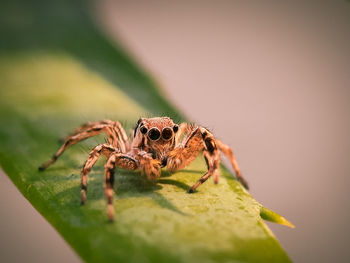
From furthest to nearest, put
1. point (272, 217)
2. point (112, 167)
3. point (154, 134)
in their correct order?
point (154, 134)
point (112, 167)
point (272, 217)

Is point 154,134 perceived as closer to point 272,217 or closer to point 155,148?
point 155,148

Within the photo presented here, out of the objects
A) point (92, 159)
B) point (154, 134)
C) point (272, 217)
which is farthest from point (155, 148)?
point (272, 217)

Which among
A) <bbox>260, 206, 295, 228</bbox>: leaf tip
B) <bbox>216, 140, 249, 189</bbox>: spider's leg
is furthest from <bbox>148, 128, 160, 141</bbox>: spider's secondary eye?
<bbox>260, 206, 295, 228</bbox>: leaf tip

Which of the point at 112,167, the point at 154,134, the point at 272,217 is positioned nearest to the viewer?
the point at 272,217

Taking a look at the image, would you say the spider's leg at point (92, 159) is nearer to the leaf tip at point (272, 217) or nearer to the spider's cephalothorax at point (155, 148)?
the spider's cephalothorax at point (155, 148)

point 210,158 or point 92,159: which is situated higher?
point 210,158

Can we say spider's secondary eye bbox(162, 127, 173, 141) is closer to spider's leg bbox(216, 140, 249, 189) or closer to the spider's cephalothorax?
the spider's cephalothorax

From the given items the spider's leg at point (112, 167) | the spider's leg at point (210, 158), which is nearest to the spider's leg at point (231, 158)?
the spider's leg at point (210, 158)
